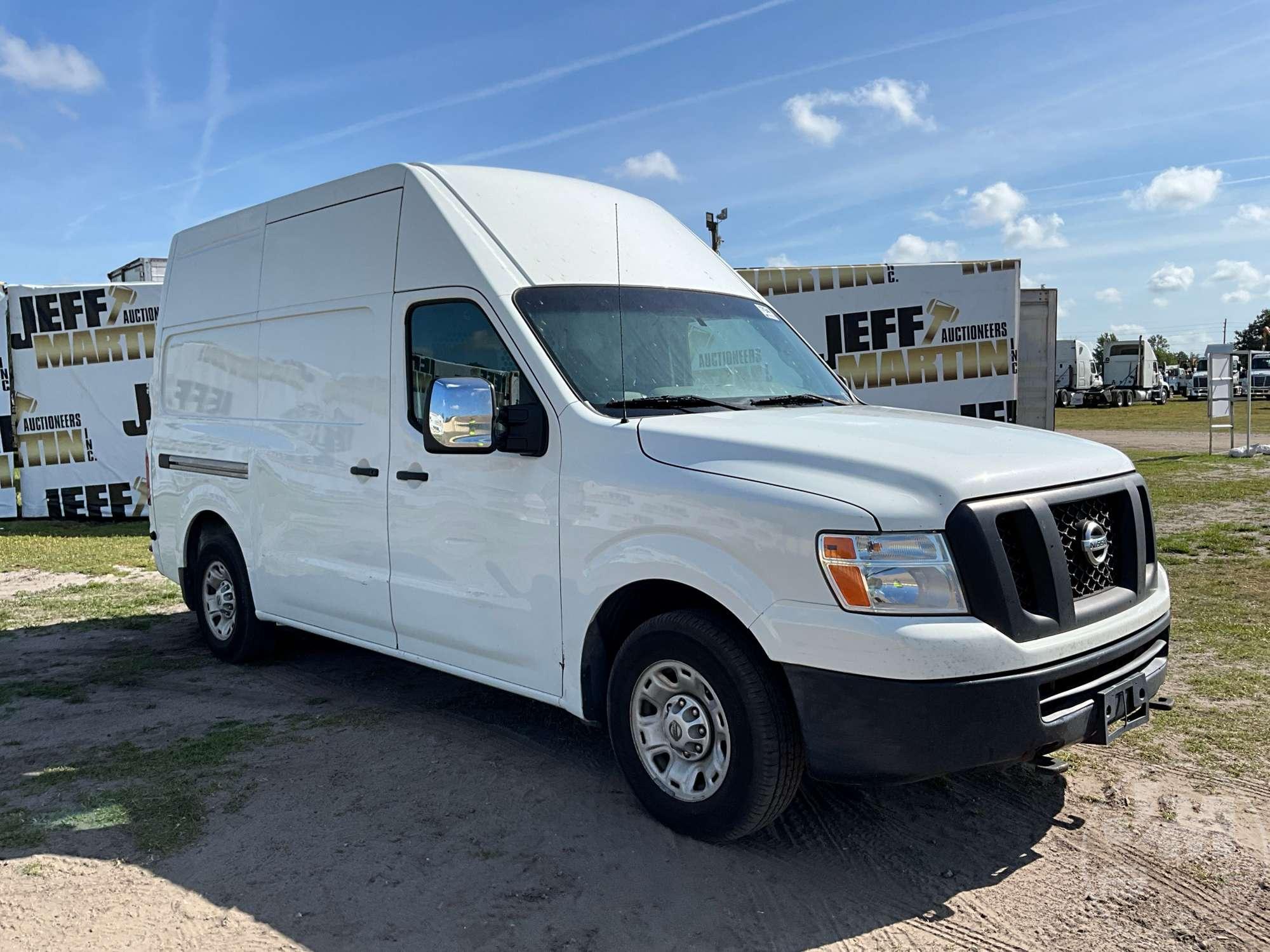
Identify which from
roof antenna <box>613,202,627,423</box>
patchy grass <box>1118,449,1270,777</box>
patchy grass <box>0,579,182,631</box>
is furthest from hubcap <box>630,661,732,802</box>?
patchy grass <box>0,579,182,631</box>

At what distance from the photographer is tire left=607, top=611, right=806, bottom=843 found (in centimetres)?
348

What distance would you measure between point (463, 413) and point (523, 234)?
1.03 m

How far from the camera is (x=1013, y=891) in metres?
3.46

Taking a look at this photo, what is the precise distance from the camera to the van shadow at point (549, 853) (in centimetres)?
330

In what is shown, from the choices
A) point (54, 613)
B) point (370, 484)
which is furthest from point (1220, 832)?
point (54, 613)

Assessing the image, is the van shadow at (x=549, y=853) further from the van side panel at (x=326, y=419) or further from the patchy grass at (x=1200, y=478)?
the patchy grass at (x=1200, y=478)

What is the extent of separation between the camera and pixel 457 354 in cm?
464

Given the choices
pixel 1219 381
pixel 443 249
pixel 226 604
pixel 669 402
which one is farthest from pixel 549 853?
pixel 1219 381

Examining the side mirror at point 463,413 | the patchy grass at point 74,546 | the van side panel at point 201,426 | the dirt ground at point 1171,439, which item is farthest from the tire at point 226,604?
the dirt ground at point 1171,439

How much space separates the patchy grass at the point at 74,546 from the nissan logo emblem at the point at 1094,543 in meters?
9.21

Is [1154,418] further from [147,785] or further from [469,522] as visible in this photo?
[147,785]

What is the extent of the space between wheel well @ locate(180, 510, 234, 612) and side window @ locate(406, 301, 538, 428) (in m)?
2.47

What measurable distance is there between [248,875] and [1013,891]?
265 centimetres

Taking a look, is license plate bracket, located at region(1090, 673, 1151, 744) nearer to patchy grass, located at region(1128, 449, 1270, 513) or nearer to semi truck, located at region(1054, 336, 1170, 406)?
patchy grass, located at region(1128, 449, 1270, 513)
